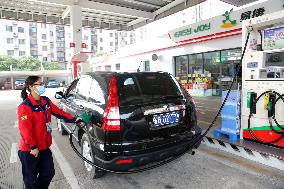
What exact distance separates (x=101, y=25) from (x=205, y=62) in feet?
41.2

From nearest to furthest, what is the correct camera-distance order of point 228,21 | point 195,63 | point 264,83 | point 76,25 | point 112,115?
point 112,115
point 264,83
point 228,21
point 195,63
point 76,25

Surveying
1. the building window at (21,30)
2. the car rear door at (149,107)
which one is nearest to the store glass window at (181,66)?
the car rear door at (149,107)

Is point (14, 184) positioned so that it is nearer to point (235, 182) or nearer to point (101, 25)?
point (235, 182)

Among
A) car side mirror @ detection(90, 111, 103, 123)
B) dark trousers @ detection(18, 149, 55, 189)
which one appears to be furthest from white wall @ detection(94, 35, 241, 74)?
dark trousers @ detection(18, 149, 55, 189)

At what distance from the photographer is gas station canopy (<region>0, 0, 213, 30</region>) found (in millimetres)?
17000

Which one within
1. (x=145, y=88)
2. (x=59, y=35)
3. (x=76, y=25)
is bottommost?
(x=145, y=88)

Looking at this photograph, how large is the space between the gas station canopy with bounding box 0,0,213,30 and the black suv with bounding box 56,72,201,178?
13.5m

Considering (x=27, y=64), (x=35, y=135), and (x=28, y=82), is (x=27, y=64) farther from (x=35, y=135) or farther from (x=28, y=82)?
(x=35, y=135)

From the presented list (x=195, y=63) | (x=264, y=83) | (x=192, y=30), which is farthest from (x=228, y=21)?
(x=264, y=83)

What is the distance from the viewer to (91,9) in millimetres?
17953

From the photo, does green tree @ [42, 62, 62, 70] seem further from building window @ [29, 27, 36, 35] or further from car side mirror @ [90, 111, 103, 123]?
car side mirror @ [90, 111, 103, 123]

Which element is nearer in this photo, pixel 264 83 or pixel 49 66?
pixel 264 83

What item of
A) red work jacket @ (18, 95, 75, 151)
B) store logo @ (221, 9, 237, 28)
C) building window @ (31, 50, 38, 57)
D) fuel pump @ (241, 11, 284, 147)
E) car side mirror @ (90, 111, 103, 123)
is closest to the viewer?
red work jacket @ (18, 95, 75, 151)

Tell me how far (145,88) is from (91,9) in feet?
53.2
